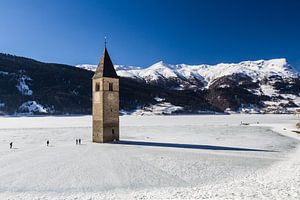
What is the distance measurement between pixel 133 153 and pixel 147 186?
11629 millimetres

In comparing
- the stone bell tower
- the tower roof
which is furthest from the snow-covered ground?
the tower roof

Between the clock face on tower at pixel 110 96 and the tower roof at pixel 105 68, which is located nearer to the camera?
the clock face on tower at pixel 110 96

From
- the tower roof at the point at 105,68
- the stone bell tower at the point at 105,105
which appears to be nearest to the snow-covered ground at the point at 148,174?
the stone bell tower at the point at 105,105

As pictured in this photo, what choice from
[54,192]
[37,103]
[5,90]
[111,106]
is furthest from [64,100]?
[54,192]

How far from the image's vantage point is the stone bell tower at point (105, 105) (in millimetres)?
39719

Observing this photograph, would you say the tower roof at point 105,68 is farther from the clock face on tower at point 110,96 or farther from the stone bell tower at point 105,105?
the clock face on tower at point 110,96

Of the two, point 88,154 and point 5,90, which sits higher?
point 5,90

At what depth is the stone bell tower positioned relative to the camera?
39.7 meters

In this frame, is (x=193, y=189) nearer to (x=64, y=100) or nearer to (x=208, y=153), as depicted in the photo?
(x=208, y=153)

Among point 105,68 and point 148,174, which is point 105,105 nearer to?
point 105,68

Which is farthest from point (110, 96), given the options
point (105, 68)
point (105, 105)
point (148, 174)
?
point (148, 174)

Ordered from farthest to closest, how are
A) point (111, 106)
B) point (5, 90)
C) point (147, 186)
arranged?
1. point (5, 90)
2. point (111, 106)
3. point (147, 186)

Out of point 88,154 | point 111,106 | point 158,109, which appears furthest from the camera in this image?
point 158,109

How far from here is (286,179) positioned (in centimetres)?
1878
